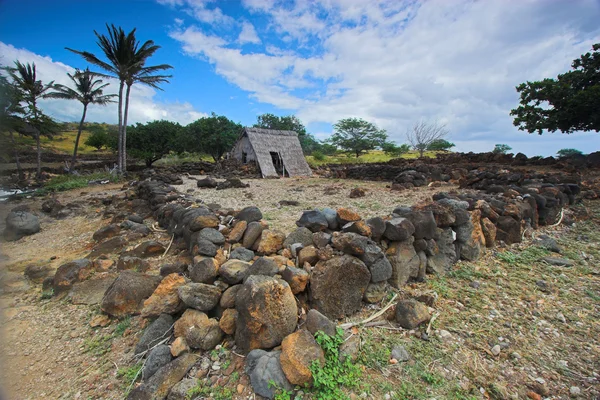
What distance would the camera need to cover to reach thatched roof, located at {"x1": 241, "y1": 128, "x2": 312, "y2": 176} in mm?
17000

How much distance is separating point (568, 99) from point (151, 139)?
27.4m

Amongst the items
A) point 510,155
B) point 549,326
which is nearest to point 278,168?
point 510,155

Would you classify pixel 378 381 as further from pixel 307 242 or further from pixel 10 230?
pixel 10 230

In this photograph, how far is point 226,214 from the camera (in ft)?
15.1

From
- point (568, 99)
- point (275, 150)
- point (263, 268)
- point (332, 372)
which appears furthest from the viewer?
point (275, 150)

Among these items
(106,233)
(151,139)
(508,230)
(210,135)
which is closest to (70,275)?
(106,233)

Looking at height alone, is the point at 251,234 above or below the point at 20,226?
above

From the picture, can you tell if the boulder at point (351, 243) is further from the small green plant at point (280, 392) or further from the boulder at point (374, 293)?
the small green plant at point (280, 392)

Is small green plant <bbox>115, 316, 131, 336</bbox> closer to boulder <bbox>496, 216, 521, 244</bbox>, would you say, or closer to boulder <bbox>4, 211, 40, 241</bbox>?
boulder <bbox>496, 216, 521, 244</bbox>

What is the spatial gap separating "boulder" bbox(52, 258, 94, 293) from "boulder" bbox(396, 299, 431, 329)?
4.14 metres

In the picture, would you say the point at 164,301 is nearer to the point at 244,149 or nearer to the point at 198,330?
the point at 198,330

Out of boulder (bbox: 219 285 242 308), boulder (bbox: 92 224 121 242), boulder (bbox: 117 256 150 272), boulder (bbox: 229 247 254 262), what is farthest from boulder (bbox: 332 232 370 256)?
boulder (bbox: 92 224 121 242)

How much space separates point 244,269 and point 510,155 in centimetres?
1625

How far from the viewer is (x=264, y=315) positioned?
2168 millimetres
